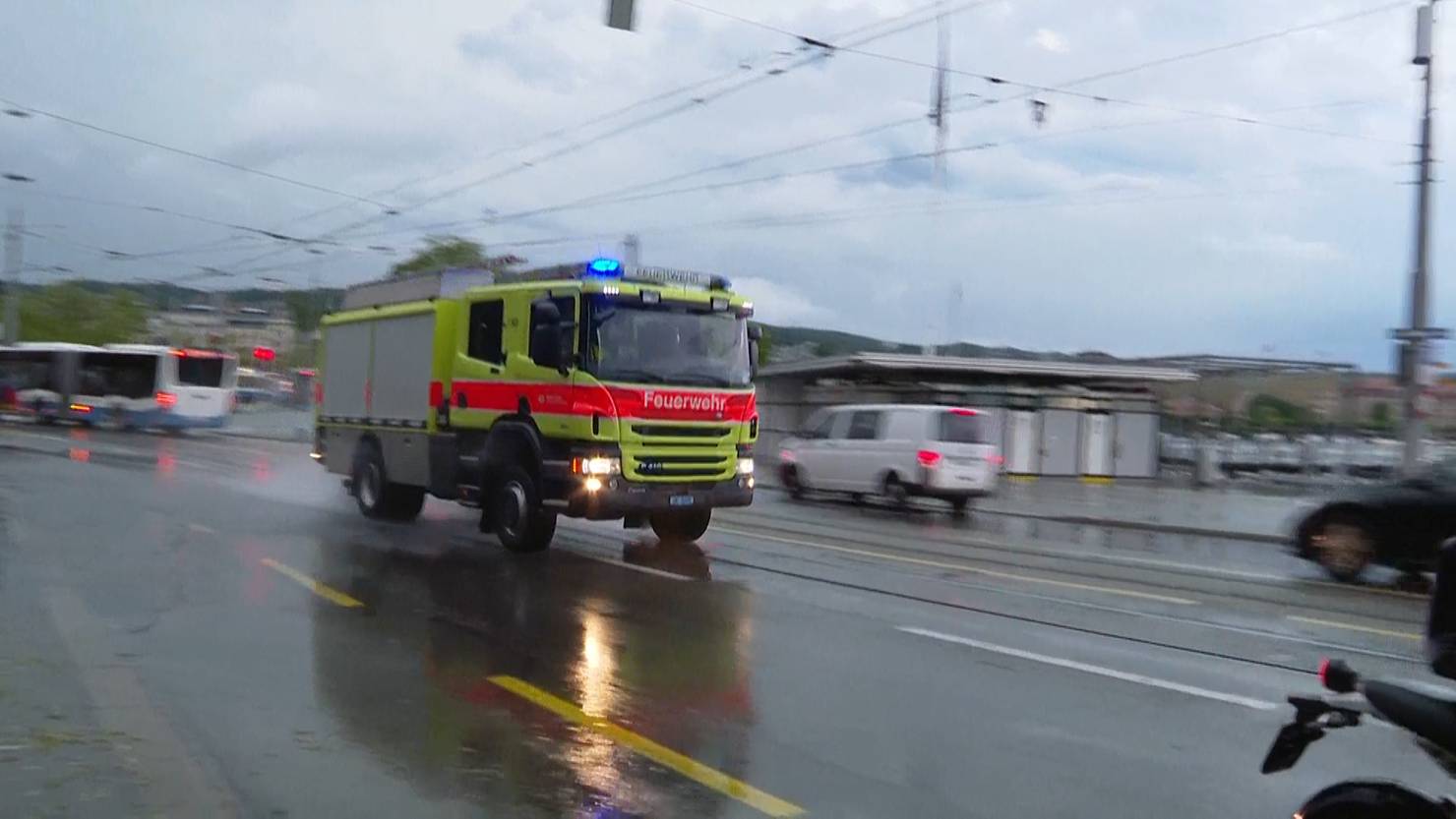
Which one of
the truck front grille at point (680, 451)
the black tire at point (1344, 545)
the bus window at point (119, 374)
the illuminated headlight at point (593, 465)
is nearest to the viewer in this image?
the illuminated headlight at point (593, 465)

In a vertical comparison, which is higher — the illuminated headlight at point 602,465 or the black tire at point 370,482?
the illuminated headlight at point 602,465

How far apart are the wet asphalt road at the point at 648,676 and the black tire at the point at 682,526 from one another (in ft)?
0.99

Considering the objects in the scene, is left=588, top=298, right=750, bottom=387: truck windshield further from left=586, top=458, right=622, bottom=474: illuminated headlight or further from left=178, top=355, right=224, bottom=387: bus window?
left=178, top=355, right=224, bottom=387: bus window

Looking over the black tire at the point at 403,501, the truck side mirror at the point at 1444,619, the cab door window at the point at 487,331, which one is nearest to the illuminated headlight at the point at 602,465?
the cab door window at the point at 487,331

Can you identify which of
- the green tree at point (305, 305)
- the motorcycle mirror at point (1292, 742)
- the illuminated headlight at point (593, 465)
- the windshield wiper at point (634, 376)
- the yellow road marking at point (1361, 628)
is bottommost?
the yellow road marking at point (1361, 628)

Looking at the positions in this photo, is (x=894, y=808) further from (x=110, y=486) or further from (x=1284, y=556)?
(x=110, y=486)

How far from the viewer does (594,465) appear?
13133mm

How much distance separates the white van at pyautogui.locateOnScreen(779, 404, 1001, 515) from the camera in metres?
22.7

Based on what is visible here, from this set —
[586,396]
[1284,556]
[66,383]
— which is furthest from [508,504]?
[66,383]

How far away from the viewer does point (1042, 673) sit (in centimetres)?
833

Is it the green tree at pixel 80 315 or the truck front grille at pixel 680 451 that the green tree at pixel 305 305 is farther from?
the green tree at pixel 80 315

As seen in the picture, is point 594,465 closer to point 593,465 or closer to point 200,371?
point 593,465

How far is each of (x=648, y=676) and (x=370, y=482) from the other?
10.4 meters

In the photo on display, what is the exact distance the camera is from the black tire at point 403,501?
17.2 metres
